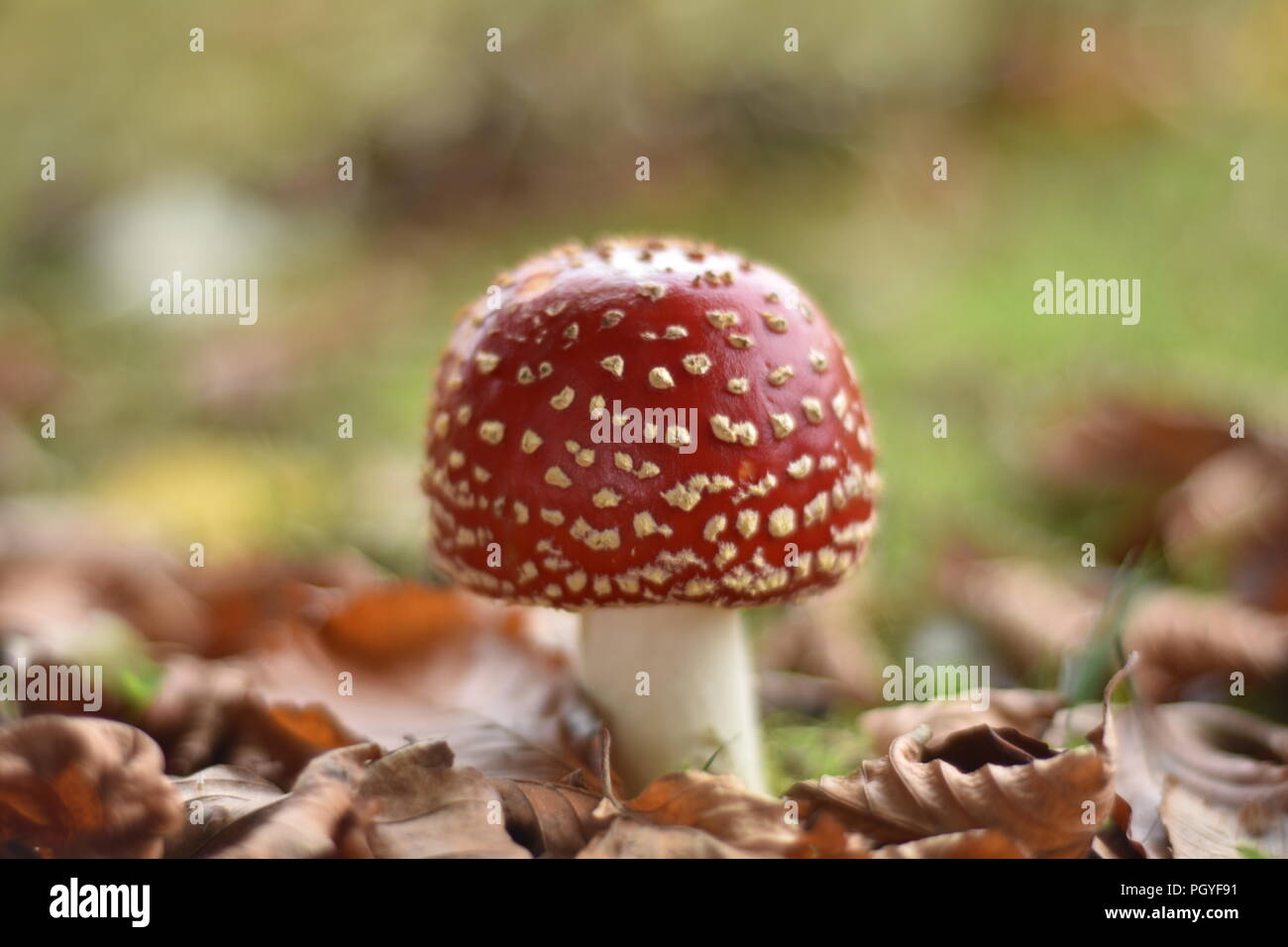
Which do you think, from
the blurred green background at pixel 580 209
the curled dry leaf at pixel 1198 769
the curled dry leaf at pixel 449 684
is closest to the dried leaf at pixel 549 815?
the curled dry leaf at pixel 449 684

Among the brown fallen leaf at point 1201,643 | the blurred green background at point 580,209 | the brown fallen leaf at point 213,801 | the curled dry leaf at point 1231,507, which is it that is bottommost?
the brown fallen leaf at point 213,801

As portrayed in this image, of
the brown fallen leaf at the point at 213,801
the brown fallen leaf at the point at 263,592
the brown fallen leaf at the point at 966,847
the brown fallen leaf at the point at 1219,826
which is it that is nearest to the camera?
the brown fallen leaf at the point at 966,847

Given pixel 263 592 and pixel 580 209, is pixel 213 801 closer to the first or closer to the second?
pixel 263 592

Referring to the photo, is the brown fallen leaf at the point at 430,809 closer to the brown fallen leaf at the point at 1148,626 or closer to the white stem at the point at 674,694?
the white stem at the point at 674,694

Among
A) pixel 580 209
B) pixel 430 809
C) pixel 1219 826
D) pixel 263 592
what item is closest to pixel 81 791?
pixel 430 809

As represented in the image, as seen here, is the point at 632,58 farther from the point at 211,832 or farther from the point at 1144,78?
the point at 211,832

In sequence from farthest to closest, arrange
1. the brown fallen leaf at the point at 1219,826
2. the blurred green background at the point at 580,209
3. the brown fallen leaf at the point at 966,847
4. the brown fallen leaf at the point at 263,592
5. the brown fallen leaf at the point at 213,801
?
the blurred green background at the point at 580,209, the brown fallen leaf at the point at 263,592, the brown fallen leaf at the point at 1219,826, the brown fallen leaf at the point at 213,801, the brown fallen leaf at the point at 966,847
